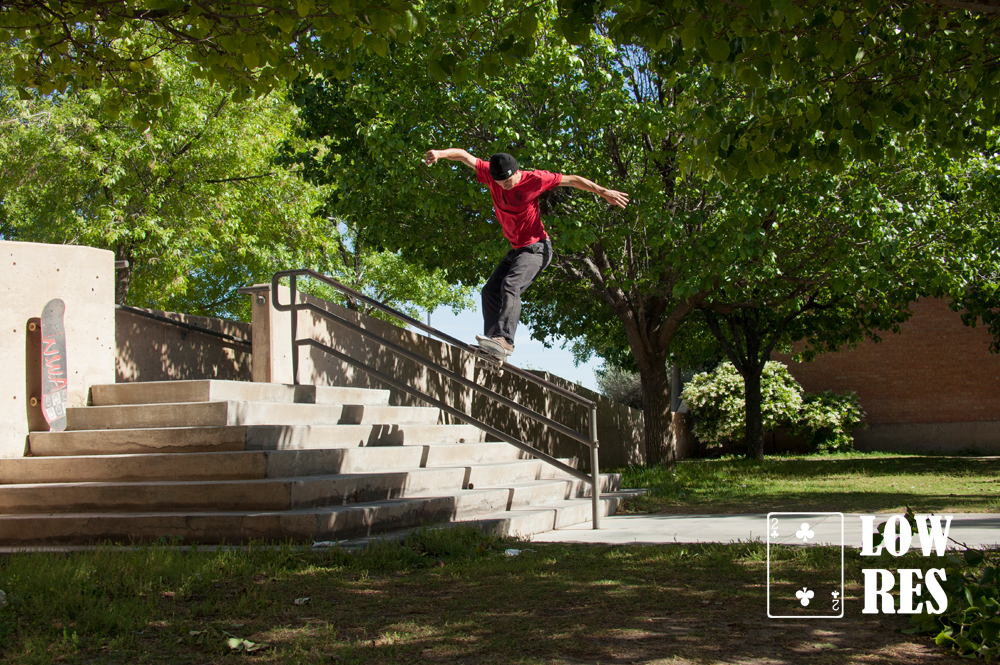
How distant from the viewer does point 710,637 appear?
11.6ft

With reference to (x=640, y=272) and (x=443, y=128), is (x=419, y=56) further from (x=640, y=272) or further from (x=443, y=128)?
(x=640, y=272)

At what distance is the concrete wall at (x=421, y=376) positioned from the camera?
9.30 m

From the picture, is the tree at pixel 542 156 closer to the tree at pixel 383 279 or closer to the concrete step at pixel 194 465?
the concrete step at pixel 194 465

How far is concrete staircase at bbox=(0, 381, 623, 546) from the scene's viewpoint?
5.80m

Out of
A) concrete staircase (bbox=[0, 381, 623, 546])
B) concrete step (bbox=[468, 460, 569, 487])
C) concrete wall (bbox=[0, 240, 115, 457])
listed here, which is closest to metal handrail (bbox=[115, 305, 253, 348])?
concrete wall (bbox=[0, 240, 115, 457])

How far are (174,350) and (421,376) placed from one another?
382 centimetres

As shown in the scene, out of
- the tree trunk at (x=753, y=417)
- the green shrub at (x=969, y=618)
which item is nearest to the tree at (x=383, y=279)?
the tree trunk at (x=753, y=417)

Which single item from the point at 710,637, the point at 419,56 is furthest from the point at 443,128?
the point at 710,637

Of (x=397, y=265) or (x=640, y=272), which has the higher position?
(x=397, y=265)

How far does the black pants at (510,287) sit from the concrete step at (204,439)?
5.19 ft

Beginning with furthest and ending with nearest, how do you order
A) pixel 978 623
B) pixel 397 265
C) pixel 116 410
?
1. pixel 397 265
2. pixel 116 410
3. pixel 978 623

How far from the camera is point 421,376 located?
1273 centimetres

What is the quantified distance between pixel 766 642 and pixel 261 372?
7.00 m

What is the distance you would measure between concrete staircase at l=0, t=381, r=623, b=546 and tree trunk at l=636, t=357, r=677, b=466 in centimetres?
706
